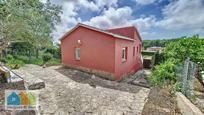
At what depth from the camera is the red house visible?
11586mm

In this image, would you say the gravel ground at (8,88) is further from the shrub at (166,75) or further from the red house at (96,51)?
the red house at (96,51)

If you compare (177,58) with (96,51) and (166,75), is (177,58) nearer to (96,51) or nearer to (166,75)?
(166,75)

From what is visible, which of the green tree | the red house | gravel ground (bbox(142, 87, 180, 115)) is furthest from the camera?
the red house

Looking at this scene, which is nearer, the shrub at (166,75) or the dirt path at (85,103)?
the dirt path at (85,103)

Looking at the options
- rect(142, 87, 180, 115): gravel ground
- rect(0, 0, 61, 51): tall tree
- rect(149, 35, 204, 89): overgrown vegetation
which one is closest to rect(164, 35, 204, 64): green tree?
rect(149, 35, 204, 89): overgrown vegetation

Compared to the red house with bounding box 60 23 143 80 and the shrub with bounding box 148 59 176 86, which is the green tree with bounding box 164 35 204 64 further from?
the red house with bounding box 60 23 143 80

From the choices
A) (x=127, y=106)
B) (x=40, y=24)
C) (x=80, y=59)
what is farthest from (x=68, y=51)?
(x=127, y=106)

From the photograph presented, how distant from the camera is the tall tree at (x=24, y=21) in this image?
5.52m

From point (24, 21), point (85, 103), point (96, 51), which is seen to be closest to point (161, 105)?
point (85, 103)

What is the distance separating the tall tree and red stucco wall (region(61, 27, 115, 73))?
16.4ft

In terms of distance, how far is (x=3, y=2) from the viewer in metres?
5.40

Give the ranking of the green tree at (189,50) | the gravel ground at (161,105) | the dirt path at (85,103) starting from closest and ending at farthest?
the gravel ground at (161,105) → the dirt path at (85,103) → the green tree at (189,50)

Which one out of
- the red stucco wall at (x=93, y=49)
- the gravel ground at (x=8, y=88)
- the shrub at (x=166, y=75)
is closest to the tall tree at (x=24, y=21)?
the gravel ground at (x=8, y=88)

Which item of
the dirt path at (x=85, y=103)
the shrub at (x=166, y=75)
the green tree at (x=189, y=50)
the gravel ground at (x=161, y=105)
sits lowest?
the dirt path at (x=85, y=103)
